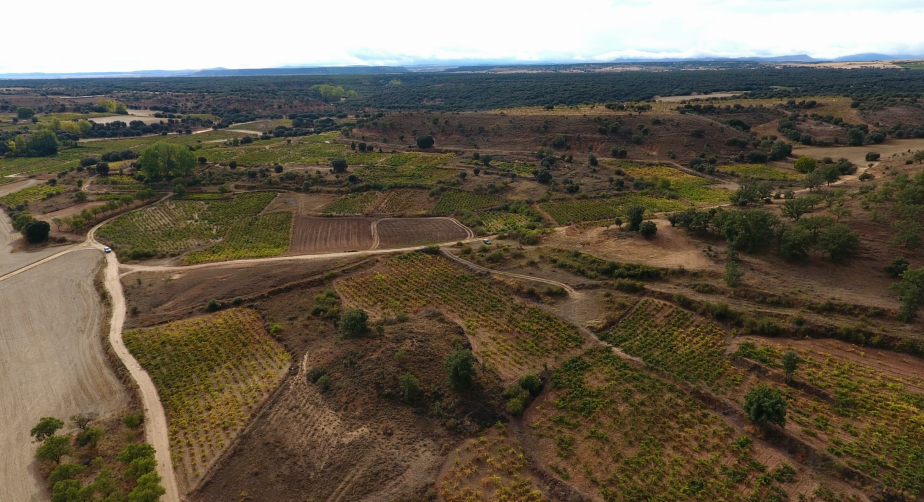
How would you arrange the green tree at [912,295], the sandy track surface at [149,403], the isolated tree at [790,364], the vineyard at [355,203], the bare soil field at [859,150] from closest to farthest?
1. the sandy track surface at [149,403]
2. the isolated tree at [790,364]
3. the green tree at [912,295]
4. the vineyard at [355,203]
5. the bare soil field at [859,150]

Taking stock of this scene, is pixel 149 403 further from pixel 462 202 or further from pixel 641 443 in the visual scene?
pixel 462 202

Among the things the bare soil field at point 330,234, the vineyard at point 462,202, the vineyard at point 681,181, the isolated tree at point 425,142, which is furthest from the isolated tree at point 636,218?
the isolated tree at point 425,142

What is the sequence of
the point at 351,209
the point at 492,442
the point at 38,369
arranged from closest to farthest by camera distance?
the point at 492,442
the point at 38,369
the point at 351,209

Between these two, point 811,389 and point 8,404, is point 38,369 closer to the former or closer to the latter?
point 8,404

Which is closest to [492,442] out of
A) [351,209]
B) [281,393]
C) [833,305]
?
[281,393]

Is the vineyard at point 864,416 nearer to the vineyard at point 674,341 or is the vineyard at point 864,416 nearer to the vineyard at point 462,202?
the vineyard at point 674,341

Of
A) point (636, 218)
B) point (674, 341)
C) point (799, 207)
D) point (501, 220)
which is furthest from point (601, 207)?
point (674, 341)
